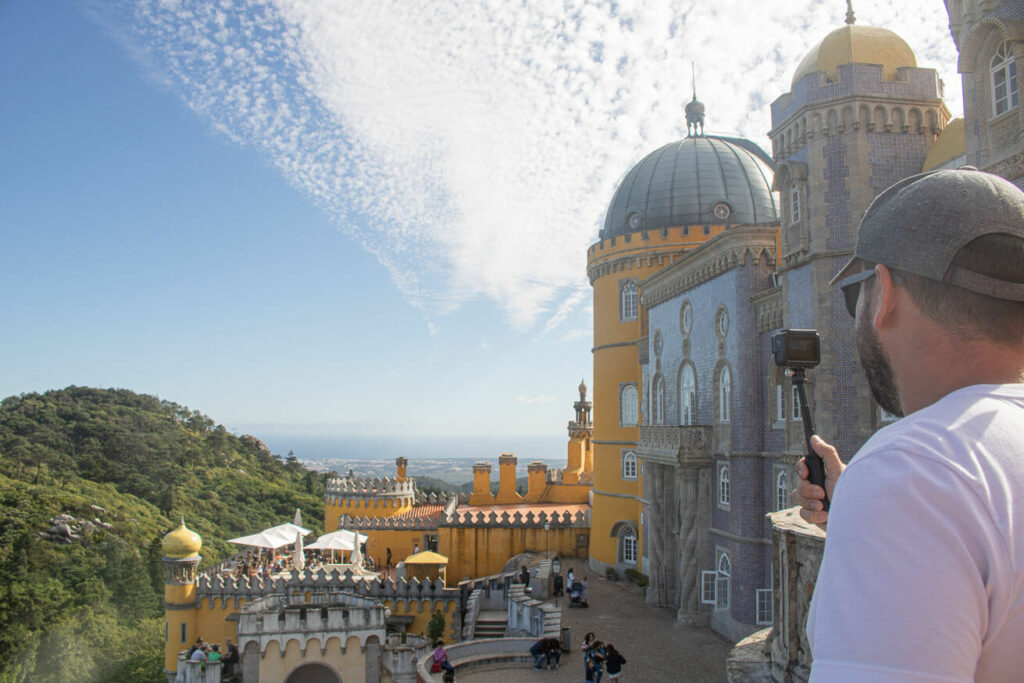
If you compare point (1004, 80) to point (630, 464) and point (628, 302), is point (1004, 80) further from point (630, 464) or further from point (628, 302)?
point (630, 464)

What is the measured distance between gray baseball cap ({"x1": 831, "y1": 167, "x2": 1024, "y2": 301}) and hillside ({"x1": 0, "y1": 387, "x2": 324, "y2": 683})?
37.6 m

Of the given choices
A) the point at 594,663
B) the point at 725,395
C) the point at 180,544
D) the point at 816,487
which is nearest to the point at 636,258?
the point at 725,395

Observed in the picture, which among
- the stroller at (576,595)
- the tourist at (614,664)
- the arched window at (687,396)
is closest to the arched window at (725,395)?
the arched window at (687,396)

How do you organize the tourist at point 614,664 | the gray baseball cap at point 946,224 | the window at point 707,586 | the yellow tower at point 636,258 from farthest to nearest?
the yellow tower at point 636,258
the window at point 707,586
the tourist at point 614,664
the gray baseball cap at point 946,224

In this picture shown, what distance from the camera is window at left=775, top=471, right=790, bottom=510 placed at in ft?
53.9

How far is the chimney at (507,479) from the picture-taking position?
130 feet

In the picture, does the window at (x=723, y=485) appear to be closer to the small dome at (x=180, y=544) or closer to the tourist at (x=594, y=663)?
the tourist at (x=594, y=663)

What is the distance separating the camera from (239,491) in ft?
202

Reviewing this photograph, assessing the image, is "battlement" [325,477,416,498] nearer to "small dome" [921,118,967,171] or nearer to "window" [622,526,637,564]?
"window" [622,526,637,564]

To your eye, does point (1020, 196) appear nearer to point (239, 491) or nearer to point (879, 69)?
point (879, 69)

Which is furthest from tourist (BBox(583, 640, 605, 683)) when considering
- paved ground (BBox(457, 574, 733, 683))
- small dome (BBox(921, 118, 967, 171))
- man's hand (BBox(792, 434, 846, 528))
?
man's hand (BBox(792, 434, 846, 528))

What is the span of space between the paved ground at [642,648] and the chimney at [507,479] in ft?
56.8

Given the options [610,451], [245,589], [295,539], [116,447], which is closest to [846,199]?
[610,451]

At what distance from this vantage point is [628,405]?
2764 centimetres
